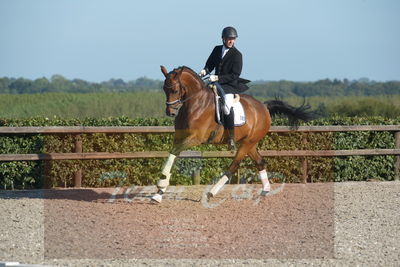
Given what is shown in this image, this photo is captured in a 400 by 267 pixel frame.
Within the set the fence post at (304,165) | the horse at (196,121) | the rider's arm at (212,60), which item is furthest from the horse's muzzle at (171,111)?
the fence post at (304,165)

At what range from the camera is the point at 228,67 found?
10.6 metres

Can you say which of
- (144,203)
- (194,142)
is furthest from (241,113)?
(144,203)

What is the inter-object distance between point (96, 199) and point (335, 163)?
5.27m

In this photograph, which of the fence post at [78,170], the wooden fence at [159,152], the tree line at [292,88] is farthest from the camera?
the tree line at [292,88]

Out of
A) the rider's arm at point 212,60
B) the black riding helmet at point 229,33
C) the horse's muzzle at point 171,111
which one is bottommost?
the horse's muzzle at point 171,111

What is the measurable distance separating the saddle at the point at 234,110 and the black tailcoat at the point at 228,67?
149 mm

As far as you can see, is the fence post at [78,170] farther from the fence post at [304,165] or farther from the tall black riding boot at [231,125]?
the fence post at [304,165]

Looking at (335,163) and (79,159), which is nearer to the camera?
(79,159)

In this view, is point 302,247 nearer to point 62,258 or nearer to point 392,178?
point 62,258

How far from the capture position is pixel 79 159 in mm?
12195

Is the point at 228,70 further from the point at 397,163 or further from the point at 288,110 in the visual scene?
the point at 397,163

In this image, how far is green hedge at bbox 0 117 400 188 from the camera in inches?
484

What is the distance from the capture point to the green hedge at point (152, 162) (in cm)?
1230

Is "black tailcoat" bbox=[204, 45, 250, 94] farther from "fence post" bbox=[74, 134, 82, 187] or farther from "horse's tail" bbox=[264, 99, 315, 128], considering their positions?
"fence post" bbox=[74, 134, 82, 187]
